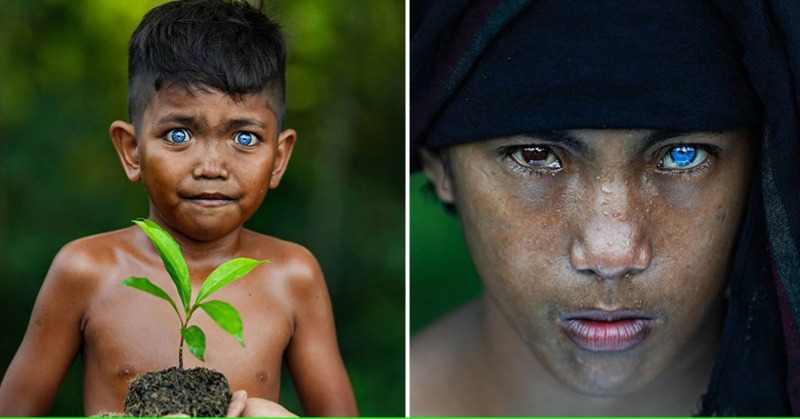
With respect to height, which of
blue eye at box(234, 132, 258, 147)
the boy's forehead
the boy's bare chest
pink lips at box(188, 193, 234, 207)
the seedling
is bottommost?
the boy's bare chest

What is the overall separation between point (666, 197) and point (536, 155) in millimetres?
260

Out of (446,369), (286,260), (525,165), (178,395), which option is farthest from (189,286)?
(446,369)

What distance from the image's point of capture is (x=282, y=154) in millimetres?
2277

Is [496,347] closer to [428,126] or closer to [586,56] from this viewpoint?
[428,126]

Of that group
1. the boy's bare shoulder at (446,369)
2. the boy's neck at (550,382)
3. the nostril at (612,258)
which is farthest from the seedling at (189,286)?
the boy's bare shoulder at (446,369)

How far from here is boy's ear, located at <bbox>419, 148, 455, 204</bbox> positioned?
7.87 ft

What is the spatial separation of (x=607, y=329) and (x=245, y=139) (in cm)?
80

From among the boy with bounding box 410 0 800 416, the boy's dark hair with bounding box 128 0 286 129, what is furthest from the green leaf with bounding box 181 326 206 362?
the boy with bounding box 410 0 800 416

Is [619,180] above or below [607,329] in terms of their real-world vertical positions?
above

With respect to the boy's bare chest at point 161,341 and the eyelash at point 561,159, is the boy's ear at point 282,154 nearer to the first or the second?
the boy's bare chest at point 161,341

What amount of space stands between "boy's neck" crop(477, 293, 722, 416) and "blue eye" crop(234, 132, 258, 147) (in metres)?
0.69

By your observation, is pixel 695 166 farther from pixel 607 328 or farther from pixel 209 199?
pixel 209 199

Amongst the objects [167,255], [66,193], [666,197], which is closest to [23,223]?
[66,193]

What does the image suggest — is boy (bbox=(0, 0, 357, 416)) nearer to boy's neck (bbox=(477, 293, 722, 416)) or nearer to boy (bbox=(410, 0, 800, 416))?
boy (bbox=(410, 0, 800, 416))
